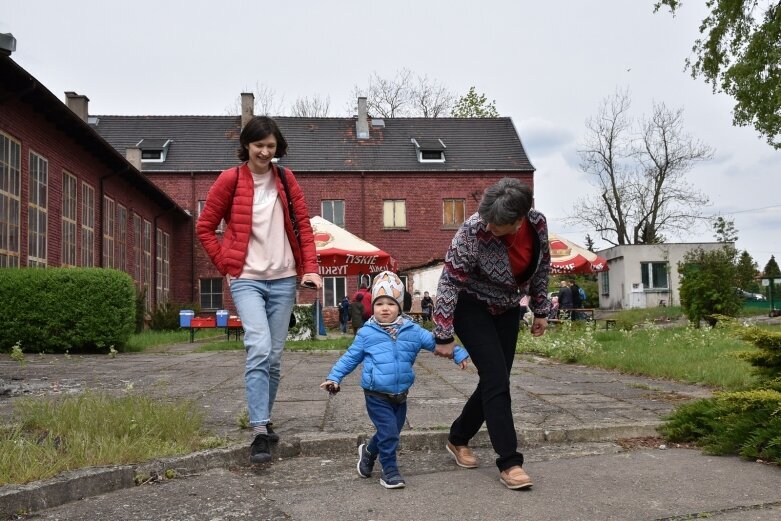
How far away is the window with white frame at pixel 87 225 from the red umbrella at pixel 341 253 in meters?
7.68


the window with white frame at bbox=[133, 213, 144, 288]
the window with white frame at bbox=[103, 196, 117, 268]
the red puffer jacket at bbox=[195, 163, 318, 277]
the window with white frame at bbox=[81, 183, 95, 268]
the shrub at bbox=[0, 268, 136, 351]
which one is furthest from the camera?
the window with white frame at bbox=[133, 213, 144, 288]

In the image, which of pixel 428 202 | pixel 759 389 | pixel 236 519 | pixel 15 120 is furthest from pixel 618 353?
pixel 428 202

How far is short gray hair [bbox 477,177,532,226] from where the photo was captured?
3.76 metres

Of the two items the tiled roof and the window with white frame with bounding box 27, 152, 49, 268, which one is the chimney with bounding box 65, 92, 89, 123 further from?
the window with white frame with bounding box 27, 152, 49, 268

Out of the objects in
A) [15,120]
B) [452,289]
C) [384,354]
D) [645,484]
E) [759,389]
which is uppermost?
[15,120]

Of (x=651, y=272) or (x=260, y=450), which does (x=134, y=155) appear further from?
(x=260, y=450)

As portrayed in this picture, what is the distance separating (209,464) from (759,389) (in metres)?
3.16

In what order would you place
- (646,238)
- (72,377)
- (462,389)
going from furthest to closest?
(646,238)
(72,377)
(462,389)

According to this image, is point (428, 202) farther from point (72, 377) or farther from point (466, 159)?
point (72, 377)

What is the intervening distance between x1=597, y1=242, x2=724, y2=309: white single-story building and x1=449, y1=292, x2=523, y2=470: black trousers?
39.5 metres

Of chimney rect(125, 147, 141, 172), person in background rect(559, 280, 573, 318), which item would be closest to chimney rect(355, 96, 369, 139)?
chimney rect(125, 147, 141, 172)

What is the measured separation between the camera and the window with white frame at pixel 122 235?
24.4 meters

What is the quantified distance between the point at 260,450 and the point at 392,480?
94 centimetres

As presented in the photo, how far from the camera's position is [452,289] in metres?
4.14
